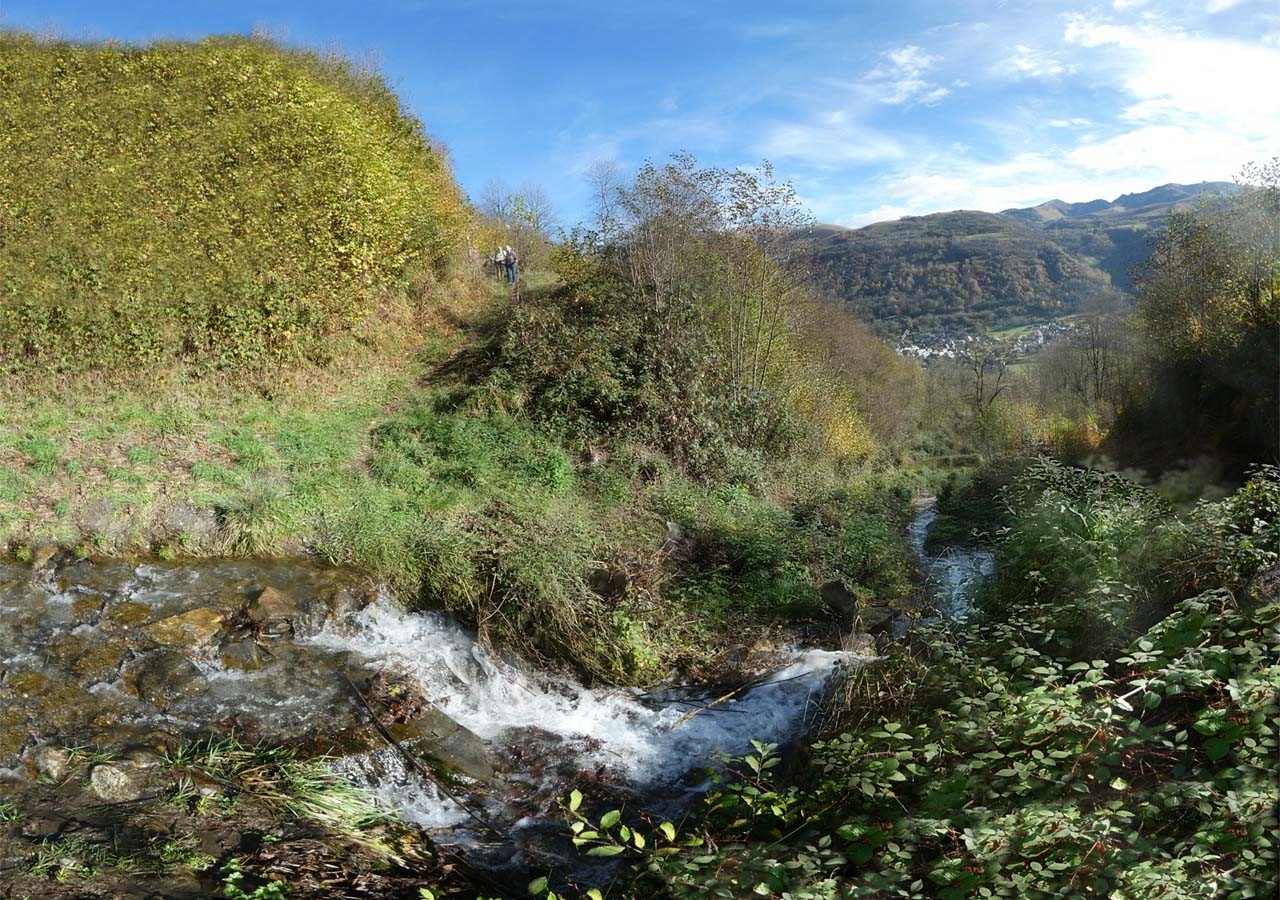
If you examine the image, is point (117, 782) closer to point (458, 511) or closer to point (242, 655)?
point (242, 655)

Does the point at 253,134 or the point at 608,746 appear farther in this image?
the point at 253,134

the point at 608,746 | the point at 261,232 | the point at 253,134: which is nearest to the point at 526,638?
the point at 608,746

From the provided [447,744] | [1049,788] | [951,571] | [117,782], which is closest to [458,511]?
[447,744]

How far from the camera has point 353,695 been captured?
6.99 meters

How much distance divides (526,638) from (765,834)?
4035mm

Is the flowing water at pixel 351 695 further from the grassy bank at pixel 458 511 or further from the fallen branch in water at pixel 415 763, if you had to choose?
the grassy bank at pixel 458 511

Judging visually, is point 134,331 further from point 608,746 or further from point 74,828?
point 608,746

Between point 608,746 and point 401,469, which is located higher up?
point 401,469

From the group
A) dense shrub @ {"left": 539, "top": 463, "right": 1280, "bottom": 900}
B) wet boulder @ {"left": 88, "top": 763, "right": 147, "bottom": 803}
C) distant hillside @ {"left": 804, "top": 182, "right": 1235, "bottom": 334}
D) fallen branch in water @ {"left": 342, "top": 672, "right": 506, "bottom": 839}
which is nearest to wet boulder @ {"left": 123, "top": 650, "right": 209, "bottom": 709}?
wet boulder @ {"left": 88, "top": 763, "right": 147, "bottom": 803}

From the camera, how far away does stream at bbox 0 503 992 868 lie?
6.11 m

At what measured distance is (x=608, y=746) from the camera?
6.86 metres

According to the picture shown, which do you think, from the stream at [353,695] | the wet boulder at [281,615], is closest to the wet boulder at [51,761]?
the stream at [353,695]

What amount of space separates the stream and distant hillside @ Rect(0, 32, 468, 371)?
5.16 meters

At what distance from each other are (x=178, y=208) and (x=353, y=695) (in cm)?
965
